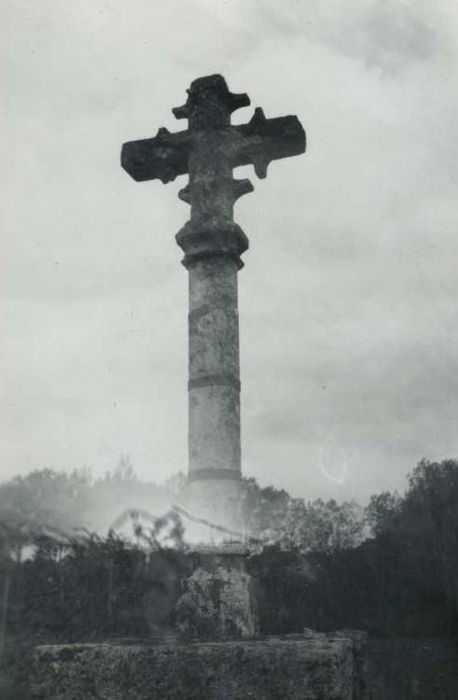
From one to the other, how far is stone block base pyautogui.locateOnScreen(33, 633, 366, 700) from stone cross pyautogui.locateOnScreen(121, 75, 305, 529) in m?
1.26

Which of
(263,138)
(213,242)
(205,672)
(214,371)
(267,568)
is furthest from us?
(267,568)

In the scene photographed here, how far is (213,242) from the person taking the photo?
17.5 feet

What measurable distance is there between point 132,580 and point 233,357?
653 cm

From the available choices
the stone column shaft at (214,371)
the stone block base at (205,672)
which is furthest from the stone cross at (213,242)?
the stone block base at (205,672)

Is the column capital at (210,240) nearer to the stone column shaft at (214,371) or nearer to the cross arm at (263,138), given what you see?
the stone column shaft at (214,371)

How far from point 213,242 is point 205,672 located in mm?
2955

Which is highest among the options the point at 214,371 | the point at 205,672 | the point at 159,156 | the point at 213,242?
the point at 159,156

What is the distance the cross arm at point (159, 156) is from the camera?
586cm

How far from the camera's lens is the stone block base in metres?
3.61

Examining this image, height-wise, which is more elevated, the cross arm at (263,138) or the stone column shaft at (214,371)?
the cross arm at (263,138)

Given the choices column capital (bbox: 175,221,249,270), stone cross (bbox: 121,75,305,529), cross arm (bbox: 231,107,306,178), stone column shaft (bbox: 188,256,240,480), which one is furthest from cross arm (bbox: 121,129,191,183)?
stone column shaft (bbox: 188,256,240,480)

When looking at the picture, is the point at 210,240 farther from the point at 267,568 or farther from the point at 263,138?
the point at 267,568

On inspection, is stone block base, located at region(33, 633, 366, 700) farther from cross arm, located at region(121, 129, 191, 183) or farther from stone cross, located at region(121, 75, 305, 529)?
cross arm, located at region(121, 129, 191, 183)

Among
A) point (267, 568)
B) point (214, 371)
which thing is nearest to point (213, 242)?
point (214, 371)
